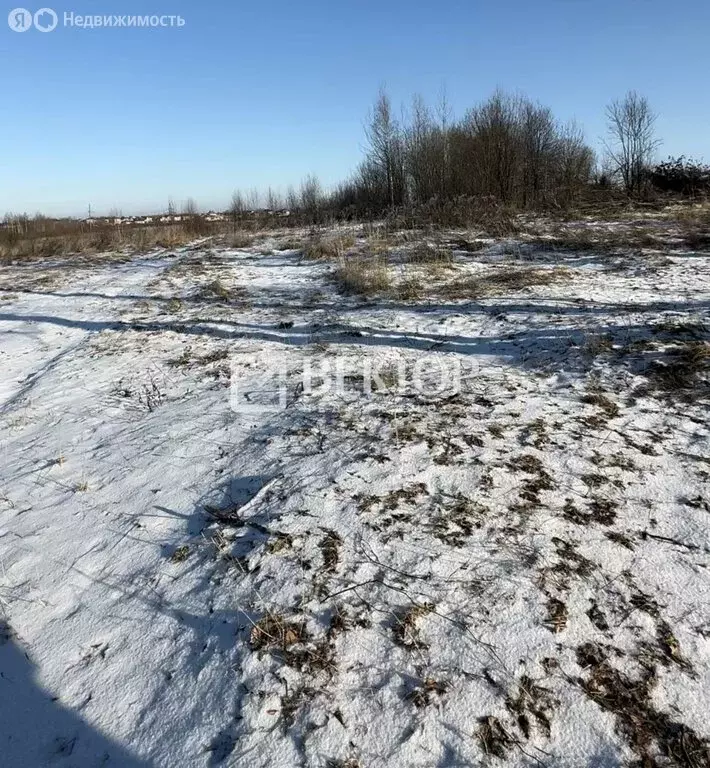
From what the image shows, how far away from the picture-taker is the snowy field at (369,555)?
163 centimetres

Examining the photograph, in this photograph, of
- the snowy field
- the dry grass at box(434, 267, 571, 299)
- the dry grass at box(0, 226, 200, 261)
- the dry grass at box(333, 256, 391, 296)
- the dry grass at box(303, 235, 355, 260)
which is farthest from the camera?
the dry grass at box(0, 226, 200, 261)

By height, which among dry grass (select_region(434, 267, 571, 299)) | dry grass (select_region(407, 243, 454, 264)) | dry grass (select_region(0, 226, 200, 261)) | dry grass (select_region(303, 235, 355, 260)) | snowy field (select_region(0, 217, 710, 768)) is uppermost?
dry grass (select_region(0, 226, 200, 261))

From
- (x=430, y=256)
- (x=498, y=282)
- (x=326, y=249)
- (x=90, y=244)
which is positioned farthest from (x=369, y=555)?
(x=90, y=244)

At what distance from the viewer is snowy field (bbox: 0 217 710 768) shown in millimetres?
1633

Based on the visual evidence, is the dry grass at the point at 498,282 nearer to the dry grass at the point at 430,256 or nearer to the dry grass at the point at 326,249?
the dry grass at the point at 430,256

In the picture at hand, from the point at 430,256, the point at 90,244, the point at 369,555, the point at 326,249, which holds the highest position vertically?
the point at 90,244

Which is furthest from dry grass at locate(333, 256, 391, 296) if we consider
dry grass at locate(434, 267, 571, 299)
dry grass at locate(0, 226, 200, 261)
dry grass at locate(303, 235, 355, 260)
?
dry grass at locate(0, 226, 200, 261)

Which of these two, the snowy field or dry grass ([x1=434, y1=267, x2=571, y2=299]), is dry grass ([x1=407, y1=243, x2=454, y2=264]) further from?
the snowy field

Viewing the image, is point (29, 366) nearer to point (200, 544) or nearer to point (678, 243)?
point (200, 544)

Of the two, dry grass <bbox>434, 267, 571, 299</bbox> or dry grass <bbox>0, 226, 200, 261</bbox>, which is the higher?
dry grass <bbox>0, 226, 200, 261</bbox>

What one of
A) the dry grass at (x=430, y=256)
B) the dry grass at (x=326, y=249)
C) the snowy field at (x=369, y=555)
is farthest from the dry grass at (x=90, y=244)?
the snowy field at (x=369, y=555)

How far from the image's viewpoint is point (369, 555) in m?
2.29

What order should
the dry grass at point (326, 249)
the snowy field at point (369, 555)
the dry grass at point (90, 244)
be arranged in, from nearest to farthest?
the snowy field at point (369, 555) < the dry grass at point (326, 249) < the dry grass at point (90, 244)

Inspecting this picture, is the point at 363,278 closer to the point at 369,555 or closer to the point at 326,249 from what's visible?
the point at 326,249
